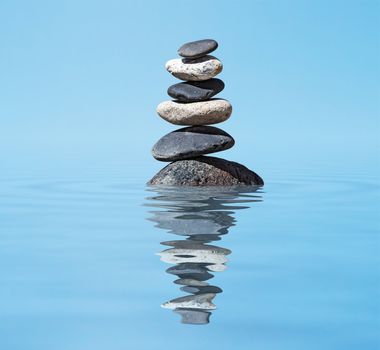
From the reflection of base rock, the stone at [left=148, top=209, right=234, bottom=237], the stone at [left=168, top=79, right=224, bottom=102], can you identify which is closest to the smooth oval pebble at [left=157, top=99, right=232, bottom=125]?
the stone at [left=168, top=79, right=224, bottom=102]

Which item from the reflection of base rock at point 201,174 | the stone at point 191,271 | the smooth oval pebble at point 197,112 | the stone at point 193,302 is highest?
the smooth oval pebble at point 197,112

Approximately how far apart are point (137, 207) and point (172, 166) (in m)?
3.63

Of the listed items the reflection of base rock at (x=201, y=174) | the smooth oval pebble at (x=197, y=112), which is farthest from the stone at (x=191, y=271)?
the smooth oval pebble at (x=197, y=112)

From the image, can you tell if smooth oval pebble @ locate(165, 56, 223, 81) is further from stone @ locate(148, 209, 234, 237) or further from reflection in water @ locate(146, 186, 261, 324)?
stone @ locate(148, 209, 234, 237)

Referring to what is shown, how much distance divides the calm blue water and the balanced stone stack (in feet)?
10.3

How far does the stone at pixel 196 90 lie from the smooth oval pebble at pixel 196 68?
4.6 inches

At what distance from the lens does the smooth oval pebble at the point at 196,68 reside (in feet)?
42.3

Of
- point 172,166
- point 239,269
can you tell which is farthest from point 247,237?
point 172,166

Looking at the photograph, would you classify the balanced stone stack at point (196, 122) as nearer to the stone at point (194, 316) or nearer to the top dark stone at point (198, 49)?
the top dark stone at point (198, 49)

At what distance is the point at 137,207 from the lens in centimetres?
960

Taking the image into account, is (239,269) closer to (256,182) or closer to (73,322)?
(73,322)

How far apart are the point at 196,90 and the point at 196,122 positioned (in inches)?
23.6

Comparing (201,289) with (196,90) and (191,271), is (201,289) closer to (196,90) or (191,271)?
(191,271)

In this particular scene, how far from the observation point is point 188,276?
4.66 metres
